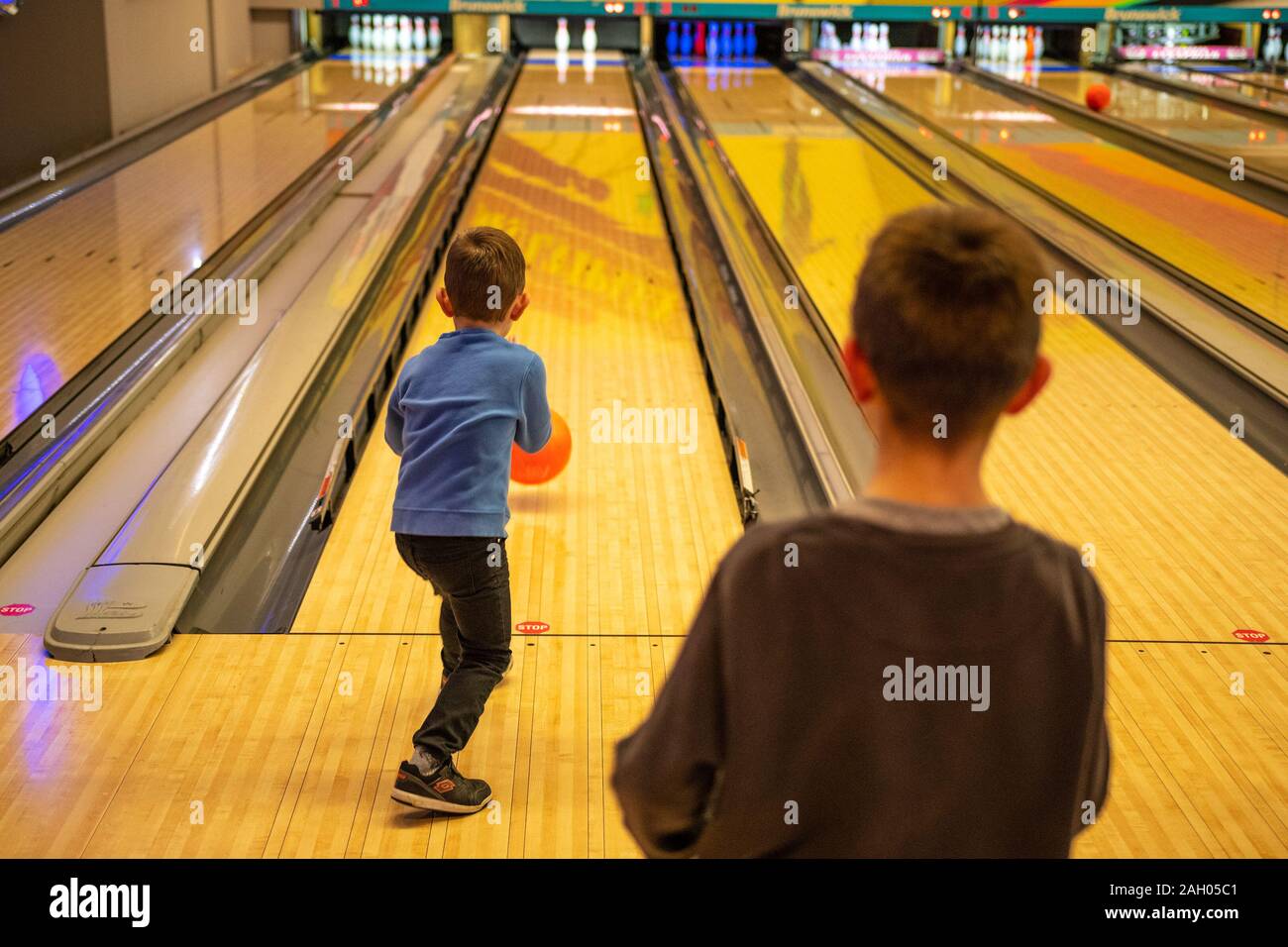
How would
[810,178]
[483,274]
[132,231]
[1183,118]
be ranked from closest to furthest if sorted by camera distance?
[483,274], [132,231], [810,178], [1183,118]

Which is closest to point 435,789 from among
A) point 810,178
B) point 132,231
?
point 132,231

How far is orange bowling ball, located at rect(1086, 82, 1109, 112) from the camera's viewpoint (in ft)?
28.1

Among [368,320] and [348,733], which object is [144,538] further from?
[368,320]

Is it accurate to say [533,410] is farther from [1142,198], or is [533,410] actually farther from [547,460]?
[1142,198]

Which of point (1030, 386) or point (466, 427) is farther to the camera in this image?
point (466, 427)

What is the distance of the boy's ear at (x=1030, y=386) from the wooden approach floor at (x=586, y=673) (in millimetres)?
1410

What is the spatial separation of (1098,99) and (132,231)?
612 centimetres

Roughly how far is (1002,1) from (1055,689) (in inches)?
441

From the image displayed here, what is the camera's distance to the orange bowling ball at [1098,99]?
8.55 m

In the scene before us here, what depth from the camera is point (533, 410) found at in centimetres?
203

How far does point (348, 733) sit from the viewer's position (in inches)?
94.4
